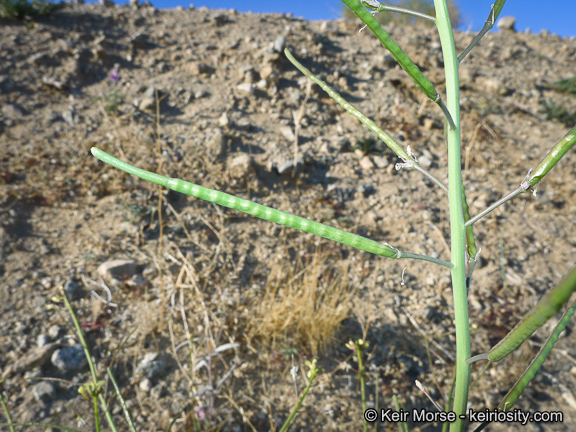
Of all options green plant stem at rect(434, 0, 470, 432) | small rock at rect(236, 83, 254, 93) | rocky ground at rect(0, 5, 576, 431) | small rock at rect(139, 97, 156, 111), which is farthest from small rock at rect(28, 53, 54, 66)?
green plant stem at rect(434, 0, 470, 432)

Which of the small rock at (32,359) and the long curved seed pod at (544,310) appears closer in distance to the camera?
the long curved seed pod at (544,310)

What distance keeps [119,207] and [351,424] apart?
2.13 metres

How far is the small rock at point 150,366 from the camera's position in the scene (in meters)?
1.82

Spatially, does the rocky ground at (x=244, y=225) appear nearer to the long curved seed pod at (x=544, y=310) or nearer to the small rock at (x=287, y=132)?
the small rock at (x=287, y=132)

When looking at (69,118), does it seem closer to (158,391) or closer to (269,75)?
(269,75)

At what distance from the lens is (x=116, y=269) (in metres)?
2.22

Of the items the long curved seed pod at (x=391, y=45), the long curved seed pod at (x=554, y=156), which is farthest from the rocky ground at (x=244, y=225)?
the long curved seed pod at (x=391, y=45)

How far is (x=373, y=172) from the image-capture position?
136 inches

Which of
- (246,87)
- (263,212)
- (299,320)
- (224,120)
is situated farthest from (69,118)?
(263,212)

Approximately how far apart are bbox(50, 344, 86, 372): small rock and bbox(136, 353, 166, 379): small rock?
0.95 feet

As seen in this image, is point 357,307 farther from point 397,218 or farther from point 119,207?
point 119,207

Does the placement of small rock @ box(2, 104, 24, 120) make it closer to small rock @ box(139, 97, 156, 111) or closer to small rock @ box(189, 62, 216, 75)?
small rock @ box(139, 97, 156, 111)

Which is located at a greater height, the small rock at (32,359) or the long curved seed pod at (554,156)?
the long curved seed pod at (554,156)

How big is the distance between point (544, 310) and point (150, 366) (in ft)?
6.08
